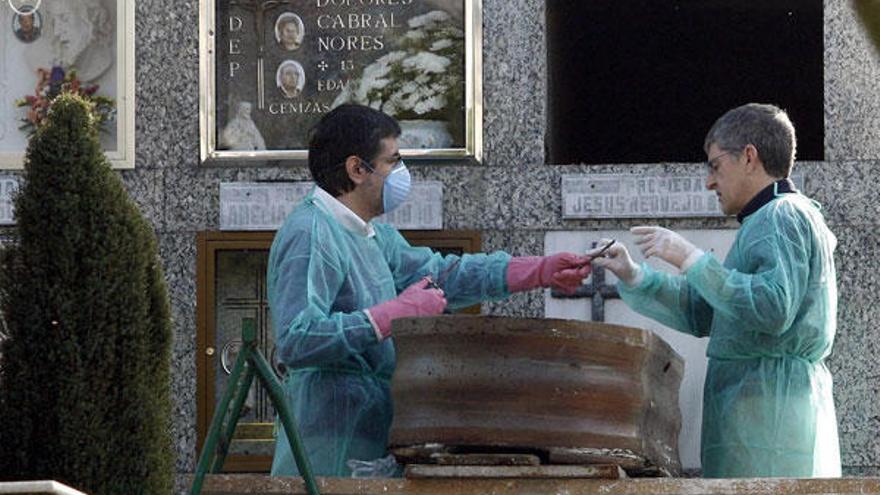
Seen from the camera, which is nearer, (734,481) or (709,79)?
(734,481)

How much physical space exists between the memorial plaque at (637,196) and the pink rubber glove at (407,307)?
9.31 feet

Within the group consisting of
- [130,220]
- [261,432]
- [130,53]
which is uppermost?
[130,53]

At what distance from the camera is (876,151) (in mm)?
10500

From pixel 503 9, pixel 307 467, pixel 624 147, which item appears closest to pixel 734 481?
pixel 307 467

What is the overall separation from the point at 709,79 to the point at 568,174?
7.34ft

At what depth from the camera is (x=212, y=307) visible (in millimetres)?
10586

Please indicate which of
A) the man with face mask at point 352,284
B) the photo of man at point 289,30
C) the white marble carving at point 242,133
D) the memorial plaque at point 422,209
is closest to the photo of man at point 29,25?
the white marble carving at point 242,133

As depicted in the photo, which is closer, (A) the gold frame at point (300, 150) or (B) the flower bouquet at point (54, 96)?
(A) the gold frame at point (300, 150)

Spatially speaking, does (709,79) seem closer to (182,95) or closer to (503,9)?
(503,9)

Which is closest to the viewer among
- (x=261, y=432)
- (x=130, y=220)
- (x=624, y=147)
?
(x=130, y=220)

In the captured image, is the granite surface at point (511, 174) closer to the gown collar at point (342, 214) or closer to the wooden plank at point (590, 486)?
the gown collar at point (342, 214)

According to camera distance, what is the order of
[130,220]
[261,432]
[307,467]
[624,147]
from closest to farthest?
[307,467] < [130,220] < [261,432] < [624,147]

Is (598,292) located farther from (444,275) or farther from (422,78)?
(444,275)

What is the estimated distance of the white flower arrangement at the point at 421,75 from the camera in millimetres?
10617
